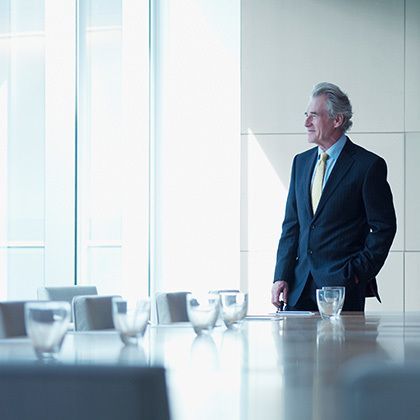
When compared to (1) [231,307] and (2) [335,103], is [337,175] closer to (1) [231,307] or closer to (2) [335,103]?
(2) [335,103]

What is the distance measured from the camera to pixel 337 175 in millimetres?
A: 4758

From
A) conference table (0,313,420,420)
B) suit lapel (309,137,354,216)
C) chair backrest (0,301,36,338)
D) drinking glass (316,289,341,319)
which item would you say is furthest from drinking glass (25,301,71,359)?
suit lapel (309,137,354,216)

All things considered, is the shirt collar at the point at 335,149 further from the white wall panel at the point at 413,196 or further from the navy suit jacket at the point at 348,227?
the white wall panel at the point at 413,196

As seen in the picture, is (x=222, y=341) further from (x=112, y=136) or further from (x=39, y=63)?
(x=112, y=136)

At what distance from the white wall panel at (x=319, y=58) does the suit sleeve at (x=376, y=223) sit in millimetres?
2900

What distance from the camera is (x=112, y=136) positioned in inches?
300

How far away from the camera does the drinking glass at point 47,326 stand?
1.99 metres

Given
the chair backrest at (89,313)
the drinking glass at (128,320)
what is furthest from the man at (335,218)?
the drinking glass at (128,320)

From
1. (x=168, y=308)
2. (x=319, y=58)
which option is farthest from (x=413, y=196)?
(x=168, y=308)

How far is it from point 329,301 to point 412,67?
4576 millimetres

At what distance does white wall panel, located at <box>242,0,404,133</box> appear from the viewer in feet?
24.9

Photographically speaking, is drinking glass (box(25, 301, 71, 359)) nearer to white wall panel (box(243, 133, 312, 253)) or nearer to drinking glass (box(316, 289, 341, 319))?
drinking glass (box(316, 289, 341, 319))

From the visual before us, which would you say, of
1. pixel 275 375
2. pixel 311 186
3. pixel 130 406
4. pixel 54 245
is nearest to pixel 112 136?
pixel 54 245

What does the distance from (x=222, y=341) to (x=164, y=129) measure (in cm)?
675
